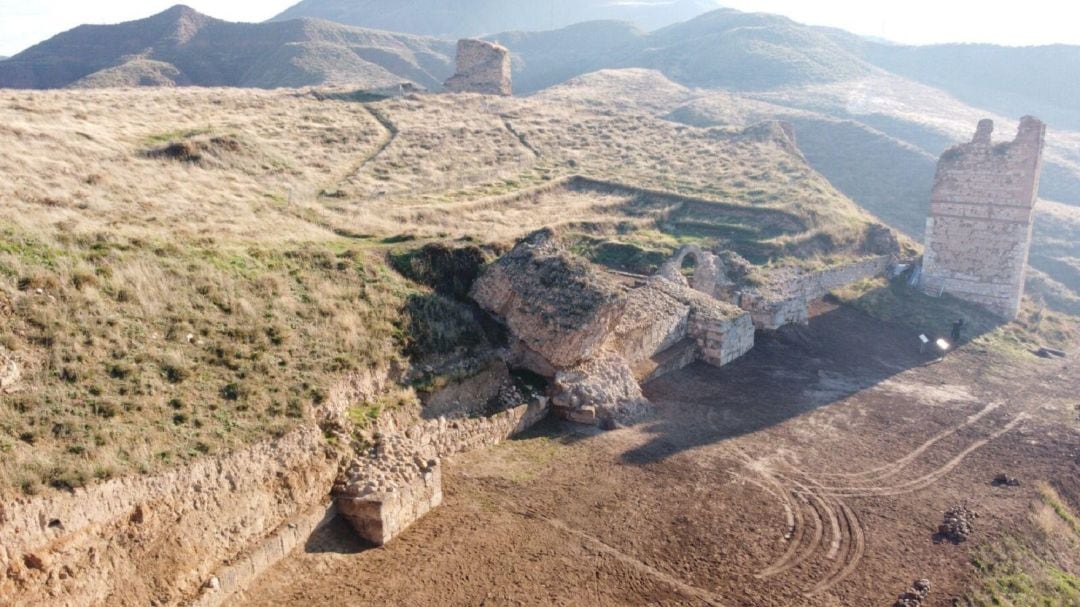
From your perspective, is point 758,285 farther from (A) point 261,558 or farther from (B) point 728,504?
(A) point 261,558

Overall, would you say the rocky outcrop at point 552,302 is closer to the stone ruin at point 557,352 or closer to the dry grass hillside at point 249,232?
the stone ruin at point 557,352

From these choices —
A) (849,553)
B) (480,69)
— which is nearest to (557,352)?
(849,553)

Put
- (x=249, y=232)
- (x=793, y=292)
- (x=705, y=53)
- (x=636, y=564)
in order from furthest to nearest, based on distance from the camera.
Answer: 1. (x=705, y=53)
2. (x=793, y=292)
3. (x=249, y=232)
4. (x=636, y=564)

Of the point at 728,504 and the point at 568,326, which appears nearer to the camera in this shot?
the point at 728,504

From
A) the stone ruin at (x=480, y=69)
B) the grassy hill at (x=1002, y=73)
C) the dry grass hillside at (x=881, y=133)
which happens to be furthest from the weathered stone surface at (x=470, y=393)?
the grassy hill at (x=1002, y=73)

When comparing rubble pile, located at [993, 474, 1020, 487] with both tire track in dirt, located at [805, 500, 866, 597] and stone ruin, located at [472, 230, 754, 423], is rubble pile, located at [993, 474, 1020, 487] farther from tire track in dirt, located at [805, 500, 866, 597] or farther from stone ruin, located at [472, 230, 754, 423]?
stone ruin, located at [472, 230, 754, 423]

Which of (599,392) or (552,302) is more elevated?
(552,302)

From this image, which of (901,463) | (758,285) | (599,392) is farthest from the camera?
(758,285)
